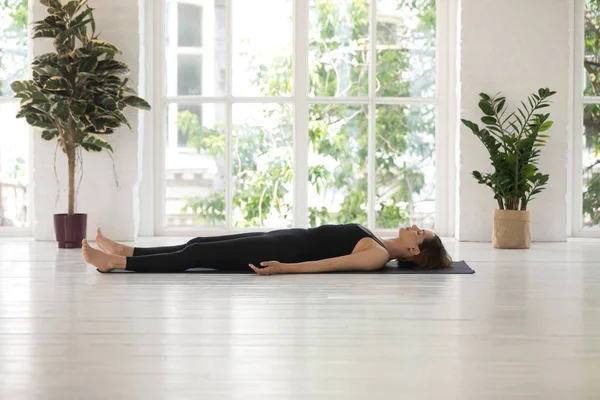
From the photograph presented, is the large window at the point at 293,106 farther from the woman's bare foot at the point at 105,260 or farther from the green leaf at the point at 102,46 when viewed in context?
the woman's bare foot at the point at 105,260

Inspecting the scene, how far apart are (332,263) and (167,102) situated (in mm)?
3556

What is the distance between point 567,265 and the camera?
18.5 ft

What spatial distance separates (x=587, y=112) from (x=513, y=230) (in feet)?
5.86

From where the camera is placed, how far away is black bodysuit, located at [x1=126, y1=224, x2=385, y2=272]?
483cm

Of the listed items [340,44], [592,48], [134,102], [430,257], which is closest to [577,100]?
[592,48]

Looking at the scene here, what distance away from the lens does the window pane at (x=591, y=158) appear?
7.84m

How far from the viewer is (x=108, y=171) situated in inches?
287

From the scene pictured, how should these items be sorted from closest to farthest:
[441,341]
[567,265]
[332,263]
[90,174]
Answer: [441,341], [332,263], [567,265], [90,174]

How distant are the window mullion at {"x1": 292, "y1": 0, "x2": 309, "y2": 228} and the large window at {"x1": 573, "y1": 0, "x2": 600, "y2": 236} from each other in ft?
8.39

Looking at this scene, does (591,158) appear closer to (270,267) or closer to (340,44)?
(340,44)

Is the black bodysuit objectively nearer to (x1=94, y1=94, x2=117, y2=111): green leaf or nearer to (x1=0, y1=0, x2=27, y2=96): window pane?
(x1=94, y1=94, x2=117, y2=111): green leaf

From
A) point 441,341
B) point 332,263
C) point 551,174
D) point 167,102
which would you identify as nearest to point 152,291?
point 332,263

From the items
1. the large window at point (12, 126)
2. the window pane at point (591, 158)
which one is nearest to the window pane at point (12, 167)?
the large window at point (12, 126)

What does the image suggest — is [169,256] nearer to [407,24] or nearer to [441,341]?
[441,341]
